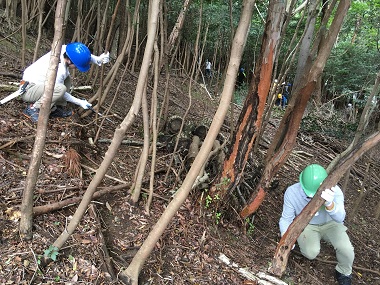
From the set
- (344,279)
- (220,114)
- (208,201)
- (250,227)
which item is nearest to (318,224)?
(344,279)

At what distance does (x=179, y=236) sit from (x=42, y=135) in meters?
1.62

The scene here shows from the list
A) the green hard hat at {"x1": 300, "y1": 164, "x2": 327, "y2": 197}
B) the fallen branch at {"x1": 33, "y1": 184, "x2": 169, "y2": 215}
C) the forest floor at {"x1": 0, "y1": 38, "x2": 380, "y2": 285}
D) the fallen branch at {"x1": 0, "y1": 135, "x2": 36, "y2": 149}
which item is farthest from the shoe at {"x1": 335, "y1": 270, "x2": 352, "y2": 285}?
the fallen branch at {"x1": 0, "y1": 135, "x2": 36, "y2": 149}

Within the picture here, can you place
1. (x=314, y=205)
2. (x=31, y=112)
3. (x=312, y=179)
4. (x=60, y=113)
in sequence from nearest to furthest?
(x=314, y=205), (x=312, y=179), (x=31, y=112), (x=60, y=113)

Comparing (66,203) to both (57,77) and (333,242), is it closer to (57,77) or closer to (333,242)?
(57,77)

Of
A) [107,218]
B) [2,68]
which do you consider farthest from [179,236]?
[2,68]

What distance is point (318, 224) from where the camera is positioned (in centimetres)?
380

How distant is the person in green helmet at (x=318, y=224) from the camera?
3.44 m

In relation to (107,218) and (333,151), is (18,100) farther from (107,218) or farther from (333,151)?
(333,151)

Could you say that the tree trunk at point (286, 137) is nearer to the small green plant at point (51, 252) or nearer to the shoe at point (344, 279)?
the shoe at point (344, 279)

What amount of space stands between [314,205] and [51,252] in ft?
6.88

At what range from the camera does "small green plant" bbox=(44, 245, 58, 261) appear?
7.52 feet

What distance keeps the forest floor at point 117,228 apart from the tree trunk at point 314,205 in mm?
202

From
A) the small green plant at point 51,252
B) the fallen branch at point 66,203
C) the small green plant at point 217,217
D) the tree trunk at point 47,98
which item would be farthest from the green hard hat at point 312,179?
the tree trunk at point 47,98

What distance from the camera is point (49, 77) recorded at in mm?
2098
